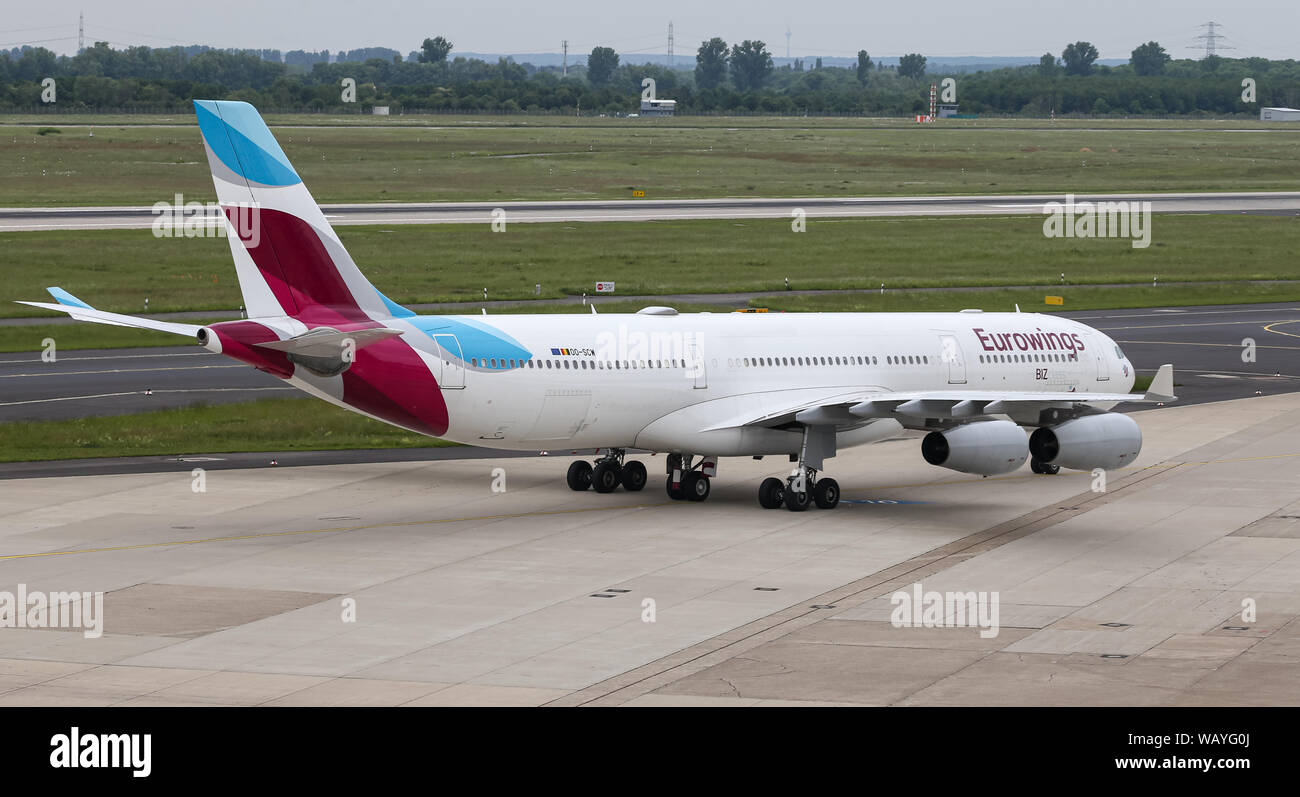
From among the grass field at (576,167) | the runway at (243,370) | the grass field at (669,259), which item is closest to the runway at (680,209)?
the grass field at (669,259)

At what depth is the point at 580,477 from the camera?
4066 centimetres

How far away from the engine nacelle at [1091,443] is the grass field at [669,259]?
41.7m

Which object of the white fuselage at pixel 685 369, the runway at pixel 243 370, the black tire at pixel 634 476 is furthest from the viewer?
the runway at pixel 243 370

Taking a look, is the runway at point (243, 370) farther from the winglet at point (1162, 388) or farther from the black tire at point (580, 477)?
the winglet at point (1162, 388)

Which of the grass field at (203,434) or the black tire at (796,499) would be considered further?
the grass field at (203,434)

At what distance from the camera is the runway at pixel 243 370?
52.0 m

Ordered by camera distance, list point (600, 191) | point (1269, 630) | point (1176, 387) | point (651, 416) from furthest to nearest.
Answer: point (600, 191)
point (1176, 387)
point (651, 416)
point (1269, 630)

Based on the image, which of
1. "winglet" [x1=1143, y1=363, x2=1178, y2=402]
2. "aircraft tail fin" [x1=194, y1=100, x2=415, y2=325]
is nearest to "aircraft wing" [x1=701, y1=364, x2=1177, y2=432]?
"winglet" [x1=1143, y1=363, x2=1178, y2=402]

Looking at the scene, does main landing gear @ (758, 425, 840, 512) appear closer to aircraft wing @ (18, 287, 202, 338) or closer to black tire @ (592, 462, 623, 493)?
black tire @ (592, 462, 623, 493)

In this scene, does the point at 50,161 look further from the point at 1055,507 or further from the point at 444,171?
the point at 1055,507

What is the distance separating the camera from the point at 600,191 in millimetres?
136375

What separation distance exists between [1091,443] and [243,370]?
33763 mm
